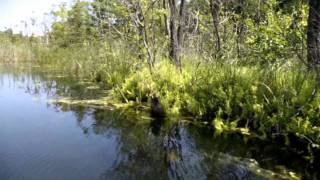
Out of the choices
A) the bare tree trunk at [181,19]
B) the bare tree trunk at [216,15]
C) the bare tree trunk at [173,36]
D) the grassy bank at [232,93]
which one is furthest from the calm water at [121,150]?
the bare tree trunk at [216,15]

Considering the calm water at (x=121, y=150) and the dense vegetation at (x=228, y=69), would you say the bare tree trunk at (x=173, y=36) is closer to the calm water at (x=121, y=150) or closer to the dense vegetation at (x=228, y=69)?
the dense vegetation at (x=228, y=69)

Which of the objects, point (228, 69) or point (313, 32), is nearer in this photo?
point (313, 32)

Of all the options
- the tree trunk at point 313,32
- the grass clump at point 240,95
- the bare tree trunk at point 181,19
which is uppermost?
the bare tree trunk at point 181,19

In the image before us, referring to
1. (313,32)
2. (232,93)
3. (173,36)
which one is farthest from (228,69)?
(173,36)

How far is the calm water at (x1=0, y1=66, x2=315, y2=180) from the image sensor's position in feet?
13.7

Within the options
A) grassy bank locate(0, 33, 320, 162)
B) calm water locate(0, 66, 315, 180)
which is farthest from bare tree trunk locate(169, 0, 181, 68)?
calm water locate(0, 66, 315, 180)

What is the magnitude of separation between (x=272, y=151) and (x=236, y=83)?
151 centimetres

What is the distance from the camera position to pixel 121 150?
4996mm

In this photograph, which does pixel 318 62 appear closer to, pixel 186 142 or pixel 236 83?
pixel 236 83

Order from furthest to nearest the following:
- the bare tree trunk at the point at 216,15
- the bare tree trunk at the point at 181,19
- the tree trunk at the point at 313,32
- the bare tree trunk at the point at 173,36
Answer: the bare tree trunk at the point at 216,15
the bare tree trunk at the point at 181,19
the bare tree trunk at the point at 173,36
the tree trunk at the point at 313,32

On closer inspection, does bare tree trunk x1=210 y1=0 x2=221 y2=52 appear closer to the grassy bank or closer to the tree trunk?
the grassy bank

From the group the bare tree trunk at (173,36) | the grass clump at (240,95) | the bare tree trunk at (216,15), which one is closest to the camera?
the grass clump at (240,95)

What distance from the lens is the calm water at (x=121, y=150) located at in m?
4.18

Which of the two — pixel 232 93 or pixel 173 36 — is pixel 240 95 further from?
pixel 173 36
